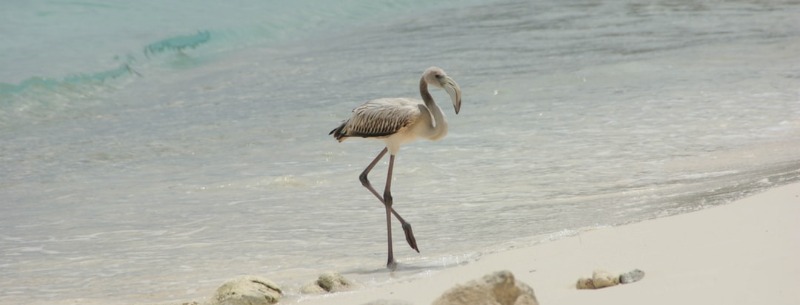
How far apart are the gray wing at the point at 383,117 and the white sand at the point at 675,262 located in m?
1.30

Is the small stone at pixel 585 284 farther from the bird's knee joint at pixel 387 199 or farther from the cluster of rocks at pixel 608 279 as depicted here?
the bird's knee joint at pixel 387 199

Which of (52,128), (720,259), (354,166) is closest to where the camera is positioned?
(720,259)

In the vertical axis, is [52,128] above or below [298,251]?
above

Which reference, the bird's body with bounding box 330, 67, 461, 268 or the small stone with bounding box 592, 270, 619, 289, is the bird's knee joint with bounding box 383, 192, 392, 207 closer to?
the bird's body with bounding box 330, 67, 461, 268

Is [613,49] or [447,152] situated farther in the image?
[613,49]

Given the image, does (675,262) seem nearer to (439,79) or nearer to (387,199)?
(439,79)

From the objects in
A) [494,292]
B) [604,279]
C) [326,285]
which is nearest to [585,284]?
[604,279]

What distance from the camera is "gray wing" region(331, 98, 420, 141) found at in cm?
770

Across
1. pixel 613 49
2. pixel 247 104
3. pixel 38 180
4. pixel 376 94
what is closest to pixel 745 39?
pixel 613 49

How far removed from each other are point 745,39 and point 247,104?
6593mm

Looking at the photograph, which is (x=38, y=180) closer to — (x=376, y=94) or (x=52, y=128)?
(x=52, y=128)

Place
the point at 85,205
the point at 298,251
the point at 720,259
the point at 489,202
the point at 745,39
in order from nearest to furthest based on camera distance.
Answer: the point at 720,259 → the point at 298,251 → the point at 489,202 → the point at 85,205 → the point at 745,39

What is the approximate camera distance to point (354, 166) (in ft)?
34.2

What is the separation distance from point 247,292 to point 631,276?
1862 millimetres
